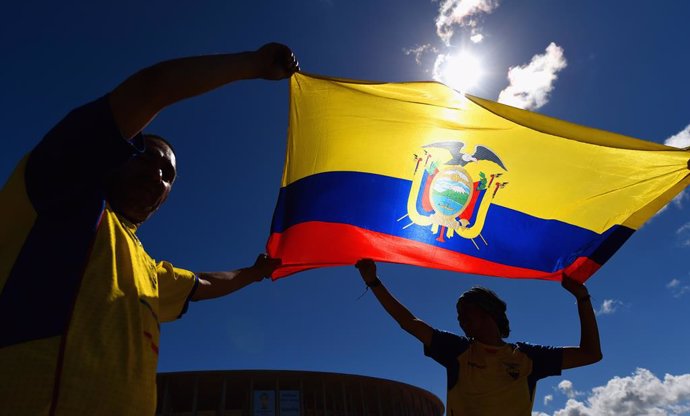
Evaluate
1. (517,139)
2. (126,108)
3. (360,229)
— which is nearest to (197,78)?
(126,108)

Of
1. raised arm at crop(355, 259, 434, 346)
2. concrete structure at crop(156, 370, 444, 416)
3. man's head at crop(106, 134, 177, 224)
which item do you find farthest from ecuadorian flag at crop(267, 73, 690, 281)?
concrete structure at crop(156, 370, 444, 416)

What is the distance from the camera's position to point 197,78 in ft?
4.34

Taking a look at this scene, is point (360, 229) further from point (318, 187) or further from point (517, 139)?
point (517, 139)

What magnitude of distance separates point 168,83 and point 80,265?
57cm

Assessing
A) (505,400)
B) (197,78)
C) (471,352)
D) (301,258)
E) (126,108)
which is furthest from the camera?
(301,258)

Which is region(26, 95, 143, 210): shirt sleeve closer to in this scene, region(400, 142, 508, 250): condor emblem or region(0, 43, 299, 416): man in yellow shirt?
region(0, 43, 299, 416): man in yellow shirt

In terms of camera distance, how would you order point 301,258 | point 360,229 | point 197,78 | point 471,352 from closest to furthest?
point 197,78
point 471,352
point 301,258
point 360,229

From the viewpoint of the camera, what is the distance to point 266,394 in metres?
42.9

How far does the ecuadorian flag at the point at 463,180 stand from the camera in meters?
3.91

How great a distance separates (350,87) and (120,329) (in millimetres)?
3024

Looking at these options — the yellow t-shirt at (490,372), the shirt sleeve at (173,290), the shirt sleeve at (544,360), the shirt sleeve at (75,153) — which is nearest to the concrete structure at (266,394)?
the yellow t-shirt at (490,372)

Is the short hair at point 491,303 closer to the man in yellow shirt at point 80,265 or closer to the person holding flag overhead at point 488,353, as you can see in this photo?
the person holding flag overhead at point 488,353

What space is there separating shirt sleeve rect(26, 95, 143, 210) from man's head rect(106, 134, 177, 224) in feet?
1.52

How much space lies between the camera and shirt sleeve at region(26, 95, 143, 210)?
1.19 metres
